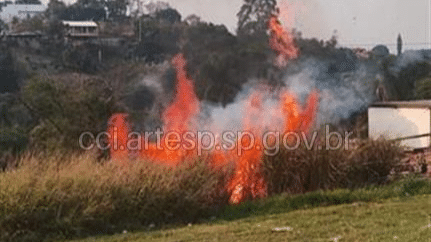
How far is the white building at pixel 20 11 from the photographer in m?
52.5

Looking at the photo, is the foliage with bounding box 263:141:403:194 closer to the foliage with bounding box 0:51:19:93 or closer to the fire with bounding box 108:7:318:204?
the fire with bounding box 108:7:318:204

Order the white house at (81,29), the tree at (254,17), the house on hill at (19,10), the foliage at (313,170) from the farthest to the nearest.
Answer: the house on hill at (19,10), the white house at (81,29), the tree at (254,17), the foliage at (313,170)

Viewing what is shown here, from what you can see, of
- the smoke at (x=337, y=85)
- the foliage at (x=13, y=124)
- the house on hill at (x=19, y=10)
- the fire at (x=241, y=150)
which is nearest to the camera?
the fire at (x=241, y=150)

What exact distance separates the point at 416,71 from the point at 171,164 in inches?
1060

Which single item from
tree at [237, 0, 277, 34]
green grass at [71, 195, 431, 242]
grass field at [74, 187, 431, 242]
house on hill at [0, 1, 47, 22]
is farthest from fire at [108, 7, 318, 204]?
house on hill at [0, 1, 47, 22]

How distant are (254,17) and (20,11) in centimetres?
2833

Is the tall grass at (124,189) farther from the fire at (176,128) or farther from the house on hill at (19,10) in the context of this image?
the house on hill at (19,10)

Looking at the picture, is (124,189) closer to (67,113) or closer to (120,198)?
(120,198)

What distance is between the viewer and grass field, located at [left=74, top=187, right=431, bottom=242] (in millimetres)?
6773

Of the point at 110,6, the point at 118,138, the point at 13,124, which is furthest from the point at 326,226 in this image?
the point at 110,6

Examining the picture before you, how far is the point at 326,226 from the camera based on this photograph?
7.41 metres

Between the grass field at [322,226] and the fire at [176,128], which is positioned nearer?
the grass field at [322,226]

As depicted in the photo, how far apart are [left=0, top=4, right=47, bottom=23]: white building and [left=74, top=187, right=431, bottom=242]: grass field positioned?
4476cm

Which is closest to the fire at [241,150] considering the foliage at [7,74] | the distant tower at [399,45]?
the distant tower at [399,45]
